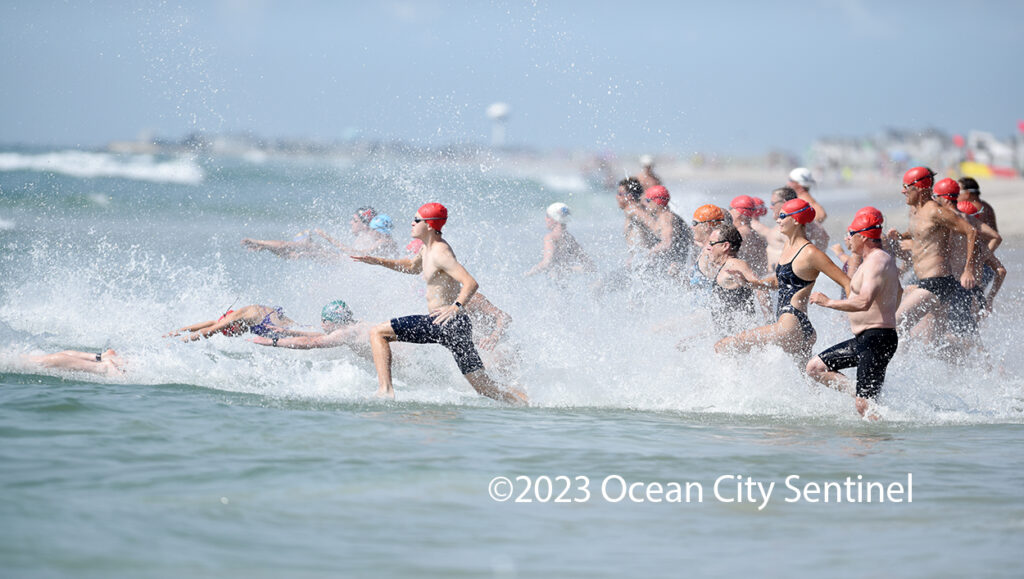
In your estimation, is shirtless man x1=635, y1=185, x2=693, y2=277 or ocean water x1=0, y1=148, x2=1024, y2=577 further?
shirtless man x1=635, y1=185, x2=693, y2=277

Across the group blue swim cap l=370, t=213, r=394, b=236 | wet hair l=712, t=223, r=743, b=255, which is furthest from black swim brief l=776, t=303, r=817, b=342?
blue swim cap l=370, t=213, r=394, b=236

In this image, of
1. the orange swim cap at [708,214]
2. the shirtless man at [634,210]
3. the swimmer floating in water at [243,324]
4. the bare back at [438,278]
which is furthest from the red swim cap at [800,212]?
the swimmer floating in water at [243,324]

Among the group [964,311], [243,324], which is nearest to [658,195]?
[964,311]

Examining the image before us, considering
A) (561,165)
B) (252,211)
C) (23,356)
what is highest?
(561,165)

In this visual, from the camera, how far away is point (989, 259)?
10.0 metres

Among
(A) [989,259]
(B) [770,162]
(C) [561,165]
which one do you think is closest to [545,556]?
(A) [989,259]

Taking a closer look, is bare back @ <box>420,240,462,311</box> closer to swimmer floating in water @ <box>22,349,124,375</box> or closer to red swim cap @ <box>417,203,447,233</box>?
red swim cap @ <box>417,203,447,233</box>

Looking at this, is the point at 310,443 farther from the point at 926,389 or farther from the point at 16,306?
the point at 16,306

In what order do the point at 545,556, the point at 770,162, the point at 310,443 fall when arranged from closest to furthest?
the point at 545,556, the point at 310,443, the point at 770,162

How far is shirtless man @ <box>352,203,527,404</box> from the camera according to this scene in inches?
311

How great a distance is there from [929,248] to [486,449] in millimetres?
4819

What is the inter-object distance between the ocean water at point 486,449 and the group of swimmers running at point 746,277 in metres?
0.27

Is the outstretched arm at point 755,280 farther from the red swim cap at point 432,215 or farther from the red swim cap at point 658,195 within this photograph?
the red swim cap at point 658,195

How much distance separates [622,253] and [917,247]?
20.4 ft
